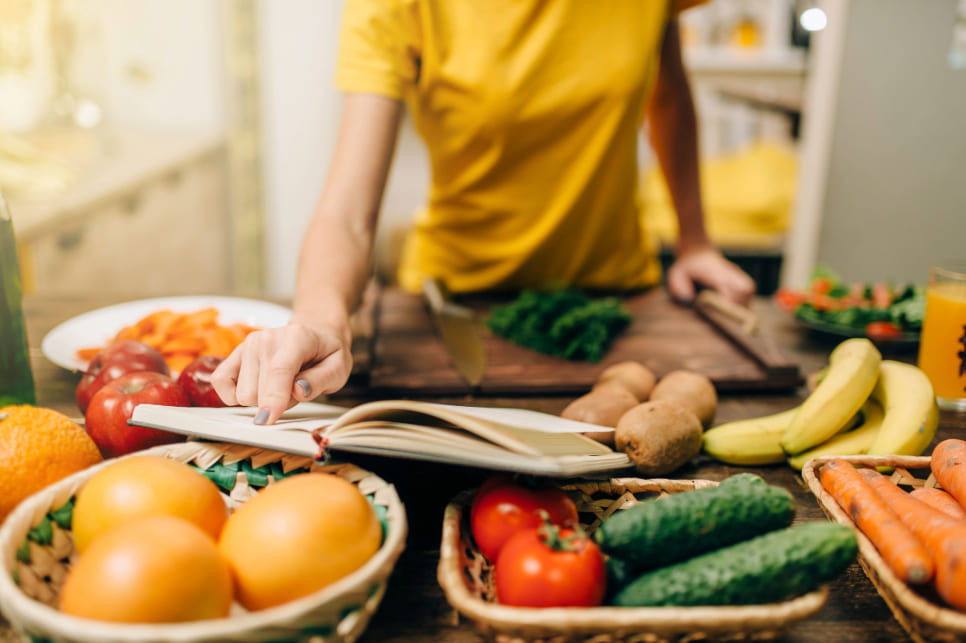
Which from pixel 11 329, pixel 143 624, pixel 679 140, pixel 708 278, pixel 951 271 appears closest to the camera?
pixel 143 624

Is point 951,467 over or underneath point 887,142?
underneath

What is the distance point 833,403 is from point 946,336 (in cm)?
30

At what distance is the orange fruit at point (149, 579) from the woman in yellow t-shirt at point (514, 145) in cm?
42

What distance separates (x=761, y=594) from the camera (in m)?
0.53

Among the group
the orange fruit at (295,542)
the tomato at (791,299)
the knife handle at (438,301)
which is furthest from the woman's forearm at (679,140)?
the orange fruit at (295,542)

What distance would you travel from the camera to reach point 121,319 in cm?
122

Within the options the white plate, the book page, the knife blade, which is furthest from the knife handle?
the book page

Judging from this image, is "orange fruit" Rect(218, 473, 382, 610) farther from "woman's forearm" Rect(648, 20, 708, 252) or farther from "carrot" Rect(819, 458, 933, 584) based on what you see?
"woman's forearm" Rect(648, 20, 708, 252)

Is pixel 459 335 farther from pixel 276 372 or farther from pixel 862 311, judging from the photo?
pixel 862 311

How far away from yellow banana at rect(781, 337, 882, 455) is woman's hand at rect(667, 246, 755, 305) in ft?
1.98

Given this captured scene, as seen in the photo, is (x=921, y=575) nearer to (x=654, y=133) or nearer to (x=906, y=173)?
(x=654, y=133)

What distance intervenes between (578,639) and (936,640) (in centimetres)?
29

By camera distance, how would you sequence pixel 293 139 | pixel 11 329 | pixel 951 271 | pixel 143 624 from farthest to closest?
pixel 293 139 < pixel 951 271 < pixel 11 329 < pixel 143 624

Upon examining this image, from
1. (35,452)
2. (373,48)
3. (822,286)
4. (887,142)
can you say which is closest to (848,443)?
(822,286)
